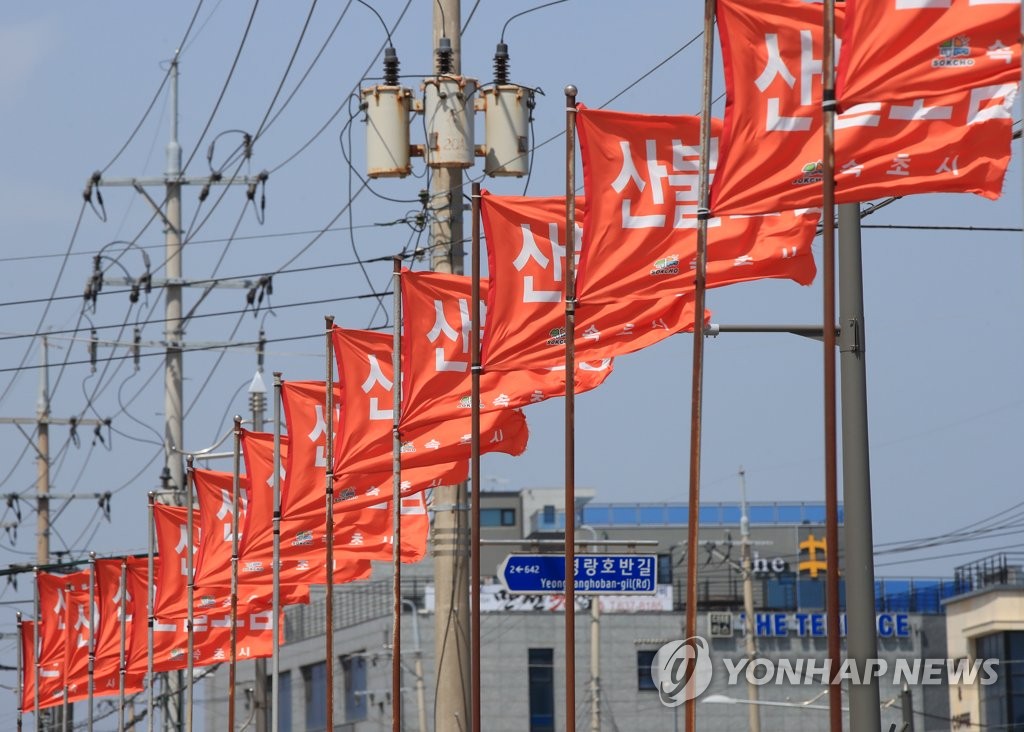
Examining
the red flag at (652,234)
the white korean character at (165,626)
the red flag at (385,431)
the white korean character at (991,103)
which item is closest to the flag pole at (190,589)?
the white korean character at (165,626)

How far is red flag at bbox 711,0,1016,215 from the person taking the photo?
12.5 meters

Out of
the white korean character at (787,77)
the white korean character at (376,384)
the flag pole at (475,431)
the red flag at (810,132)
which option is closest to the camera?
the red flag at (810,132)

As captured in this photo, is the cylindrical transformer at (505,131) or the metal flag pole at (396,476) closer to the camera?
the metal flag pole at (396,476)

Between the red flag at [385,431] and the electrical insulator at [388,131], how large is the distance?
1972 millimetres

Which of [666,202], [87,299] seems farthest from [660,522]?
[666,202]

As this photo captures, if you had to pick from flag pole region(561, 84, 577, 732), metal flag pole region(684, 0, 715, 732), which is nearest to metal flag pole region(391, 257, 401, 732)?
flag pole region(561, 84, 577, 732)

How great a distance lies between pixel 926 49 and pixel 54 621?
106 ft

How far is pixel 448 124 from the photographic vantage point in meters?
19.8

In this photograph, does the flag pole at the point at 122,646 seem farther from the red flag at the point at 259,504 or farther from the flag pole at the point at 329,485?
the flag pole at the point at 329,485

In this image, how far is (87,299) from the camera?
41.6m

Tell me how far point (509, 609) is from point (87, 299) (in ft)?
107

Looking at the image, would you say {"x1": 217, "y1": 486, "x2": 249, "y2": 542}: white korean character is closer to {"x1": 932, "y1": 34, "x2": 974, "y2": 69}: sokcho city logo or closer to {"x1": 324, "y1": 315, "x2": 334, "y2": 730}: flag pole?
{"x1": 324, "y1": 315, "x2": 334, "y2": 730}: flag pole

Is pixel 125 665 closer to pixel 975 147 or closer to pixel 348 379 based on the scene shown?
pixel 348 379

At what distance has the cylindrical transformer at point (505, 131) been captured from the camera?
2022 centimetres
